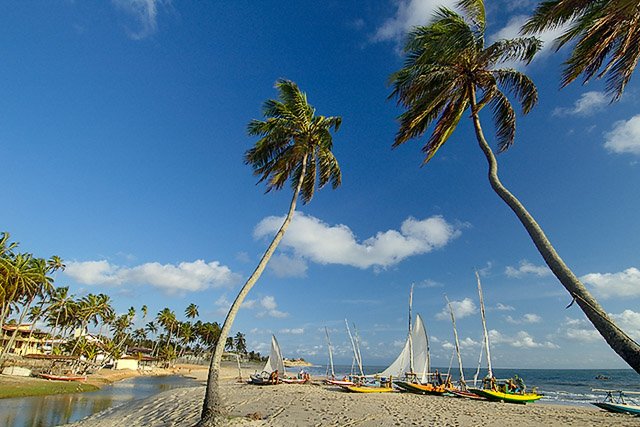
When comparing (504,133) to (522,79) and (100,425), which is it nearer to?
Answer: (522,79)

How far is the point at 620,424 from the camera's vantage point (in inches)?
543

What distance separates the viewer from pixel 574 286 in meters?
6.99

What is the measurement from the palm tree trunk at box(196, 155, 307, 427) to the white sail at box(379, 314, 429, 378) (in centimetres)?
1562

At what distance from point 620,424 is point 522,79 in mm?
12953

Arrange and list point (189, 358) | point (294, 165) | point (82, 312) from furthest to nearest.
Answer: point (189, 358) < point (82, 312) < point (294, 165)

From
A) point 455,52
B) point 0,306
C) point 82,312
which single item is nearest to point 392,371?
point 455,52

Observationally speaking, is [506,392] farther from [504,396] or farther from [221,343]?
[221,343]

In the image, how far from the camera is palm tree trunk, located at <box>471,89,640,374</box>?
5.98 meters

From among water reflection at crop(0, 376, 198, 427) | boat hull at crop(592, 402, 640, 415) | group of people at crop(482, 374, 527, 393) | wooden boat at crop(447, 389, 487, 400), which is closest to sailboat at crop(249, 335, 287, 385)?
water reflection at crop(0, 376, 198, 427)

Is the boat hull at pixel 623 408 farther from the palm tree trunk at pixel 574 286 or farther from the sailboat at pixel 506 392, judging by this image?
the palm tree trunk at pixel 574 286

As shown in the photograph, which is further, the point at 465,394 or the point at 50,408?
the point at 50,408

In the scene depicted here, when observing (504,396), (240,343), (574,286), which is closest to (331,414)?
(574,286)

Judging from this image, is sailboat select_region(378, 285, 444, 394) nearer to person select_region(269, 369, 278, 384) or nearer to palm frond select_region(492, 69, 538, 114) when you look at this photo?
person select_region(269, 369, 278, 384)

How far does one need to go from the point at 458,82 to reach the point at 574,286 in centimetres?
699
